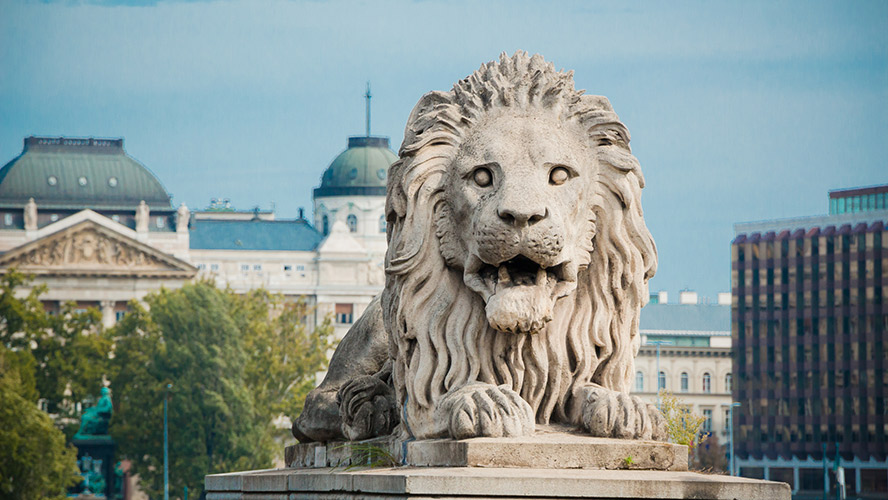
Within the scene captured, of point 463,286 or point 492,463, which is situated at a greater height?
point 463,286

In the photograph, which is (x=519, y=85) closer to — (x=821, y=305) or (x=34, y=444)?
(x=34, y=444)

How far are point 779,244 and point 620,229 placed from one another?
101790 millimetres

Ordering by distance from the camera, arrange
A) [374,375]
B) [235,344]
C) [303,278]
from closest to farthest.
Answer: [374,375], [235,344], [303,278]

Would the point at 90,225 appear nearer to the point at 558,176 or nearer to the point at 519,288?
the point at 558,176

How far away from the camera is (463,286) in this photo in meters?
8.22

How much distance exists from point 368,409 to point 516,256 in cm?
166

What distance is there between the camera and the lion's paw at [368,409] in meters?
9.25

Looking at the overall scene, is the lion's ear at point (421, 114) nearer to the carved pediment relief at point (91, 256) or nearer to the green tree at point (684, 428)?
the green tree at point (684, 428)

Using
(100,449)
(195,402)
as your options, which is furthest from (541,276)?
(195,402)

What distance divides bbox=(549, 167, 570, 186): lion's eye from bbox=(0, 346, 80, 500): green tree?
161 feet

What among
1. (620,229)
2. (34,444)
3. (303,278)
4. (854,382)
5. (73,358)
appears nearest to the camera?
(620,229)

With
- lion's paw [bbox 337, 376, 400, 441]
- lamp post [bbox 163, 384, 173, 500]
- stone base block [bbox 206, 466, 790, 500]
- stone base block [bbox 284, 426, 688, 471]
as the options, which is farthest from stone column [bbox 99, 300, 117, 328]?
stone base block [bbox 206, 466, 790, 500]

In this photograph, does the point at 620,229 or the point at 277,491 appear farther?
the point at 277,491

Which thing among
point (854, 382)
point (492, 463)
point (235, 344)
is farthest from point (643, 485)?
point (854, 382)
